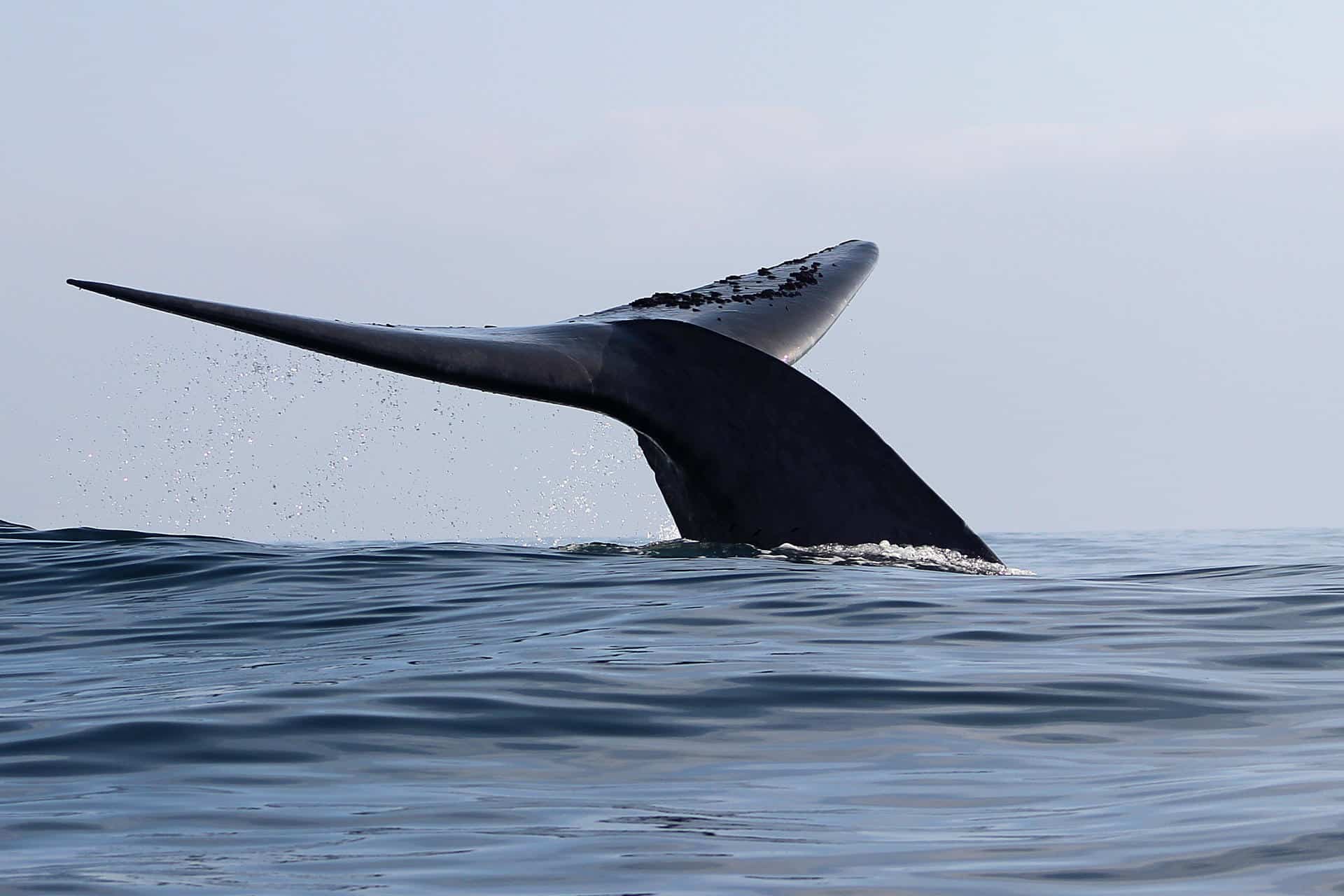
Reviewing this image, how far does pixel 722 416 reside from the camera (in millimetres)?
8805

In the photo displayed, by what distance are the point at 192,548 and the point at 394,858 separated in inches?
318

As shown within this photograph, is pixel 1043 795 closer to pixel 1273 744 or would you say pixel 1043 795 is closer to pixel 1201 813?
pixel 1201 813

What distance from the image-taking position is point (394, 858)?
3.90 meters

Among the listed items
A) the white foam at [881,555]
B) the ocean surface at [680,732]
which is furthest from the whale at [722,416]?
the ocean surface at [680,732]

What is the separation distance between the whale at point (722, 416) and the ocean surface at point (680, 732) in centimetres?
26

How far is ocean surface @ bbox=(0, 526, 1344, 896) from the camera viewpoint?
384 centimetres

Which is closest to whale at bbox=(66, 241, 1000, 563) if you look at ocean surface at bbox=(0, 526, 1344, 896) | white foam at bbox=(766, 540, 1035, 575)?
white foam at bbox=(766, 540, 1035, 575)

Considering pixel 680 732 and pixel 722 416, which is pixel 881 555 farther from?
pixel 680 732

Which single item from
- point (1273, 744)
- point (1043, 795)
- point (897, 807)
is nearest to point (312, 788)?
point (897, 807)

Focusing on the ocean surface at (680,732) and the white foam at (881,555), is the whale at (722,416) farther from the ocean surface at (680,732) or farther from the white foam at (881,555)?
the ocean surface at (680,732)

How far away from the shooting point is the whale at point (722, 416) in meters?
8.55

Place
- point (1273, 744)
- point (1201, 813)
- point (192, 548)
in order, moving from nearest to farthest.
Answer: point (1201, 813) < point (1273, 744) < point (192, 548)

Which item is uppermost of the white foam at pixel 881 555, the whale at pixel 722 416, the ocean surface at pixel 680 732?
the whale at pixel 722 416

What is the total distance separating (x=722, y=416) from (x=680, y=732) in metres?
3.49
